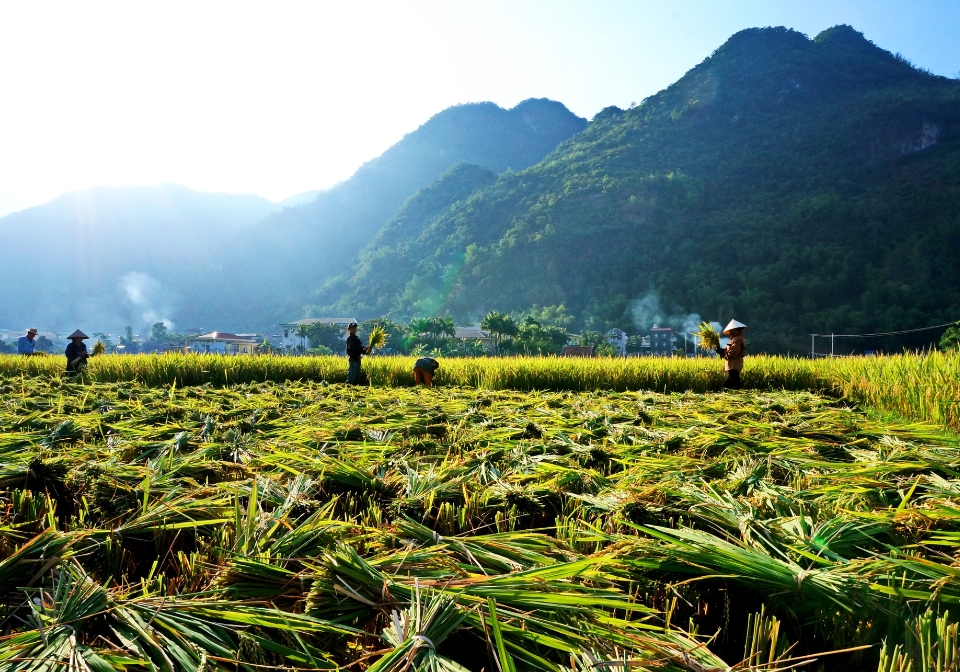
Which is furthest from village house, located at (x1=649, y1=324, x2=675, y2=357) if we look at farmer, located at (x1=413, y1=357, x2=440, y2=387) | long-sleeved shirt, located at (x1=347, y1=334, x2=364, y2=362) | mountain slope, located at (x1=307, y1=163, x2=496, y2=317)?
long-sleeved shirt, located at (x1=347, y1=334, x2=364, y2=362)

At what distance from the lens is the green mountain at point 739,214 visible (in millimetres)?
55844

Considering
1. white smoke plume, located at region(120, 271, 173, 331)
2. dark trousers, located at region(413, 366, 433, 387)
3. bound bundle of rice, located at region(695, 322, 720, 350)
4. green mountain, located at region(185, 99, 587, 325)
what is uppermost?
green mountain, located at region(185, 99, 587, 325)

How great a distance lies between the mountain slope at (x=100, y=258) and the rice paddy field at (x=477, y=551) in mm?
161738

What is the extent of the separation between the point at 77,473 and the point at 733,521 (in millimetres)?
2059

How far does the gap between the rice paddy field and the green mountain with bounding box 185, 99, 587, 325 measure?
132 m

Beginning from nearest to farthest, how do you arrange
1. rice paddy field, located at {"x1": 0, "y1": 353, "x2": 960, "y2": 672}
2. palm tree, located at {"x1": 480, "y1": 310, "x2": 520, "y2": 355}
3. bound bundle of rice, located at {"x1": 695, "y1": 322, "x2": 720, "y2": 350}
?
rice paddy field, located at {"x1": 0, "y1": 353, "x2": 960, "y2": 672}
bound bundle of rice, located at {"x1": 695, "y1": 322, "x2": 720, "y2": 350}
palm tree, located at {"x1": 480, "y1": 310, "x2": 520, "y2": 355}

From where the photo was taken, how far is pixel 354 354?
30.4 feet

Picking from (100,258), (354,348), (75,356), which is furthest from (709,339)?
(100,258)

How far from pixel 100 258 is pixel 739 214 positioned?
16680cm

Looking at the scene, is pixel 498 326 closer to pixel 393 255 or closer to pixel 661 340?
pixel 661 340

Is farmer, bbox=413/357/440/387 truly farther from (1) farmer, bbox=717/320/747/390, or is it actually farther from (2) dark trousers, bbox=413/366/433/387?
(1) farmer, bbox=717/320/747/390

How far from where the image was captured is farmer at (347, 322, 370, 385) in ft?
29.6

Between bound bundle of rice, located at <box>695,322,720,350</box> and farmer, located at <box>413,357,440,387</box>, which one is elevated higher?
bound bundle of rice, located at <box>695,322,720,350</box>

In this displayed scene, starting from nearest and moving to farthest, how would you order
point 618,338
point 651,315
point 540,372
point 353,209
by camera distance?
1. point 540,372
2. point 618,338
3. point 651,315
4. point 353,209
